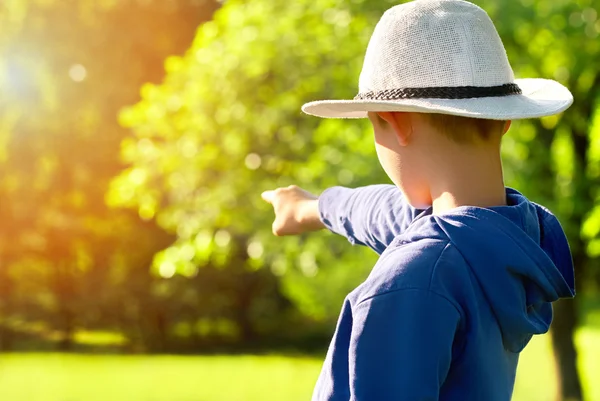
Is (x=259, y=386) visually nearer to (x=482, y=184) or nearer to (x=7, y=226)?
(x=7, y=226)

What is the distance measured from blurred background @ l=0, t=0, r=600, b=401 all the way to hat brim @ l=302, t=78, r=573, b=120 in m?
4.84

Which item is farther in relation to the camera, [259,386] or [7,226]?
[7,226]

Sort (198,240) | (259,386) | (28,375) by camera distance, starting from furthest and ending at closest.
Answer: (28,375) → (259,386) → (198,240)

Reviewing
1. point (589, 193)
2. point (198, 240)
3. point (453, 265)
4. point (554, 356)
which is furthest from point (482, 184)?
point (554, 356)

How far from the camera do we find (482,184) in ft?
5.13

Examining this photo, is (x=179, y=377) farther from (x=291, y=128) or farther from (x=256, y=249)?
(x=291, y=128)

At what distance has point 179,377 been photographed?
17719mm

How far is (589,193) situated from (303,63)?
10.1 ft

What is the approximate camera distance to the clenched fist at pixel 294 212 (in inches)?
88.9

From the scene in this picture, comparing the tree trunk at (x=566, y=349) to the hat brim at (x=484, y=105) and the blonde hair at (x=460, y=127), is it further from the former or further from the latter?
the blonde hair at (x=460, y=127)

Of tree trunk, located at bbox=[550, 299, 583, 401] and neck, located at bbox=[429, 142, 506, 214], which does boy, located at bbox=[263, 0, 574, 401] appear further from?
tree trunk, located at bbox=[550, 299, 583, 401]

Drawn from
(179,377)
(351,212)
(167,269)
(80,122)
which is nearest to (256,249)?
(167,269)

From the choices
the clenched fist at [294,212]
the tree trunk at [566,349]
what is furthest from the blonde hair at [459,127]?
the tree trunk at [566,349]

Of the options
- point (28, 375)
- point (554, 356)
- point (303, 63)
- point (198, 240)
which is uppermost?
point (303, 63)
